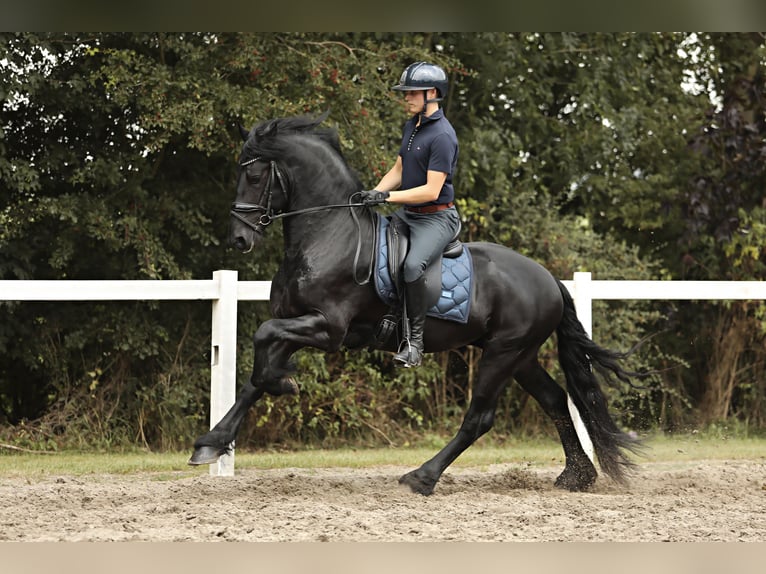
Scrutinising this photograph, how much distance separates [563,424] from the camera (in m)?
7.34

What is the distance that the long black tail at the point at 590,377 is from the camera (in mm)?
7185

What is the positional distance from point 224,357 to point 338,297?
1.45 meters

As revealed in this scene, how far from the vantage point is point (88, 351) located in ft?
35.9

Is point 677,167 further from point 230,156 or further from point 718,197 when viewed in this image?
point 230,156

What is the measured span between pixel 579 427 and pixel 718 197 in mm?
5656

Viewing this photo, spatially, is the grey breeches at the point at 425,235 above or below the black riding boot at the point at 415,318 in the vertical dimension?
above

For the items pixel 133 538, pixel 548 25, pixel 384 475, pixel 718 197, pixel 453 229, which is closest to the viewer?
pixel 548 25

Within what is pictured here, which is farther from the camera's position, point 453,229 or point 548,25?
point 453,229

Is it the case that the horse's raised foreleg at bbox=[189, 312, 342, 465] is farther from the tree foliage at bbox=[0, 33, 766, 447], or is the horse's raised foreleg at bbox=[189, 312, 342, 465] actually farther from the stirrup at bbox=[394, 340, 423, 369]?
the tree foliage at bbox=[0, 33, 766, 447]

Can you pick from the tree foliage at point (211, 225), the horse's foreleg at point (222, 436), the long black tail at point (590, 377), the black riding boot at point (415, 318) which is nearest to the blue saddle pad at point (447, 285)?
the black riding boot at point (415, 318)

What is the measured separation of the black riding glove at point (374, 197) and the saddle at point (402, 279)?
267mm

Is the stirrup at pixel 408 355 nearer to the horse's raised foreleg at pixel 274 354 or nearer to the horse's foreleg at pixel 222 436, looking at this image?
the horse's raised foreleg at pixel 274 354

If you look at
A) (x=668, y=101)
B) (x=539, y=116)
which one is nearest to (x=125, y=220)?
(x=539, y=116)

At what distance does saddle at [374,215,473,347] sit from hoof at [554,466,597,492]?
1.45 m
